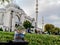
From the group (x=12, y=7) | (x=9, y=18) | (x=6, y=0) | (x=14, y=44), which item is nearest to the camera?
(x=14, y=44)

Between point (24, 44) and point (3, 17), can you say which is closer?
point (24, 44)

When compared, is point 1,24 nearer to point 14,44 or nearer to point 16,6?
point 16,6

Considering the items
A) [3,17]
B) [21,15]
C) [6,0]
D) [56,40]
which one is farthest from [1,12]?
[56,40]

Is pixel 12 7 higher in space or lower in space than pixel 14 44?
higher

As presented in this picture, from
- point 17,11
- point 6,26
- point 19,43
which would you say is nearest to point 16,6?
point 17,11

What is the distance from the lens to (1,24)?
372ft

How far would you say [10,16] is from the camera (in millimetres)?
110875

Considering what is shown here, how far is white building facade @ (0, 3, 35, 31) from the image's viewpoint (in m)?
105

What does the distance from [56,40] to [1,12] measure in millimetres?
101363

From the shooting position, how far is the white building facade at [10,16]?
104938 mm

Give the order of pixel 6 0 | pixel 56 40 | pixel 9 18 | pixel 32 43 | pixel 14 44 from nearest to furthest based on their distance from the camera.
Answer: pixel 14 44
pixel 32 43
pixel 56 40
pixel 6 0
pixel 9 18

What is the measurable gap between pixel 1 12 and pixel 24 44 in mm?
107791

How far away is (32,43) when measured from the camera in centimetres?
1455

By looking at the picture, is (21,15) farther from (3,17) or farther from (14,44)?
(14,44)
